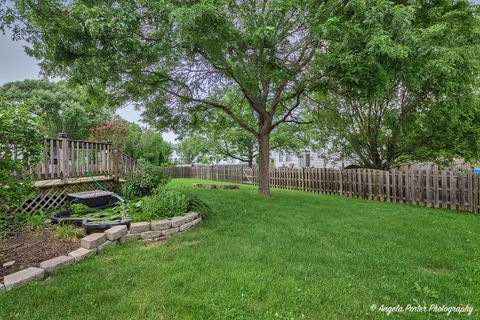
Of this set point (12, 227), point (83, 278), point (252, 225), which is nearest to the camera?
point (83, 278)

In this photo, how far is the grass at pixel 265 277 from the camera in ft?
7.72

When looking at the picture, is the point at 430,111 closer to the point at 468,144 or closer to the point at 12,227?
the point at 468,144

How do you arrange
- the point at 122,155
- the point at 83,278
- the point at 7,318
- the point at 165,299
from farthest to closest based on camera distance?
the point at 122,155, the point at 83,278, the point at 165,299, the point at 7,318

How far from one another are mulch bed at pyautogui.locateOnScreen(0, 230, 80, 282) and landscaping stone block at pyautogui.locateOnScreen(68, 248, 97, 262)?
7.3 inches

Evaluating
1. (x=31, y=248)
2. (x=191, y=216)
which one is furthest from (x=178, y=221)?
(x=31, y=248)

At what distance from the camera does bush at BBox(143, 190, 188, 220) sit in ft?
15.4

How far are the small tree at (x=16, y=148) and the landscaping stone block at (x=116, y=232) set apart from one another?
1.19m

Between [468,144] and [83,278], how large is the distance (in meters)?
11.7

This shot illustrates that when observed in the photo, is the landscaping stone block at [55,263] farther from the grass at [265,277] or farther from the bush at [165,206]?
the bush at [165,206]

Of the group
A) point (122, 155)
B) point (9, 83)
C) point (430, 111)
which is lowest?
point (122, 155)

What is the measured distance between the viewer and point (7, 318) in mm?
2188

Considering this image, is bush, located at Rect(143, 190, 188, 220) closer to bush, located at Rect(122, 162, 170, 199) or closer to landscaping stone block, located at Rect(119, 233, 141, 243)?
landscaping stone block, located at Rect(119, 233, 141, 243)

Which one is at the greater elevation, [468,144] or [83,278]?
[468,144]

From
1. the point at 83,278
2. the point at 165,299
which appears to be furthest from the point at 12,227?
the point at 165,299
